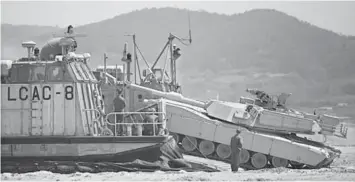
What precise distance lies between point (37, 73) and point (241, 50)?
7445 centimetres

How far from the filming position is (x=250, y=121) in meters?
22.9

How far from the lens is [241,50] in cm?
9119

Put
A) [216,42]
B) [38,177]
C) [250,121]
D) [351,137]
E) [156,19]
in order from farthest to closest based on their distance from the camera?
[156,19], [216,42], [351,137], [250,121], [38,177]

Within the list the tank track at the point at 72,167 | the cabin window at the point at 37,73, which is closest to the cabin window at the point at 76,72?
the cabin window at the point at 37,73

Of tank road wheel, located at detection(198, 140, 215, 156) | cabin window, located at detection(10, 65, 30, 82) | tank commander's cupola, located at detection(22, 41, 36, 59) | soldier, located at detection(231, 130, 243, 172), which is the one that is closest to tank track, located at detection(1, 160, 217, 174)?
cabin window, located at detection(10, 65, 30, 82)

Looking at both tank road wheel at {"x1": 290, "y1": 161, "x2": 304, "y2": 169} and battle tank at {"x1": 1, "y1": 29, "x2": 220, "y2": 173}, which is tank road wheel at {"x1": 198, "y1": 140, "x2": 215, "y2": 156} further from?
battle tank at {"x1": 1, "y1": 29, "x2": 220, "y2": 173}

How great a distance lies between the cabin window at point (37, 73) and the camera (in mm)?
17641

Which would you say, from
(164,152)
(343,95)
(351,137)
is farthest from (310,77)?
(164,152)

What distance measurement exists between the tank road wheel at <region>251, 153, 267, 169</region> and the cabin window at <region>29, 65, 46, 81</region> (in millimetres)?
8280

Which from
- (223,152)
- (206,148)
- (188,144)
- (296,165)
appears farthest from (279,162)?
(188,144)

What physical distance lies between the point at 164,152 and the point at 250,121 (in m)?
5.58

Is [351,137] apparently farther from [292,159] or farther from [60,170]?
[60,170]

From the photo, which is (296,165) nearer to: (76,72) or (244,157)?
(244,157)

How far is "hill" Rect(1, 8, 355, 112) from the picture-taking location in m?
63.9
